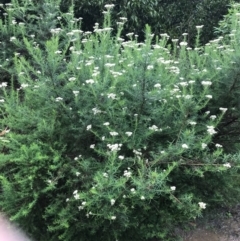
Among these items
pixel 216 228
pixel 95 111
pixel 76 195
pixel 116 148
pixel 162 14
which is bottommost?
pixel 216 228

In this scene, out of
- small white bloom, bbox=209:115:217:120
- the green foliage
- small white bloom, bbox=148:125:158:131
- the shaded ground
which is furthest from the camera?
the green foliage

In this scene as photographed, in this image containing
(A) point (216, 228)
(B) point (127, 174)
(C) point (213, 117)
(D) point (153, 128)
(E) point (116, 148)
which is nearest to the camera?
(B) point (127, 174)

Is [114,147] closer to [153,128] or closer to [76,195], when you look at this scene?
[153,128]

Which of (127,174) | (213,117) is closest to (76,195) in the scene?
(127,174)

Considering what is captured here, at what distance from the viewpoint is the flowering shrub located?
3.83 m

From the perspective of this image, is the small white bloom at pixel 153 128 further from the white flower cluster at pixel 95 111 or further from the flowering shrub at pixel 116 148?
the white flower cluster at pixel 95 111

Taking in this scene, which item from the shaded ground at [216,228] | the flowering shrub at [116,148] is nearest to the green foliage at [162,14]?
the flowering shrub at [116,148]

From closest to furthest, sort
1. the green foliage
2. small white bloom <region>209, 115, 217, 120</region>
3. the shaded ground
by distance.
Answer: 1. small white bloom <region>209, 115, 217, 120</region>
2. the shaded ground
3. the green foliage

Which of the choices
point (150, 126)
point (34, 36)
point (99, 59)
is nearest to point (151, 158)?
point (150, 126)

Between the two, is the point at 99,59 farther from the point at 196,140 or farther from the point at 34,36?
the point at 34,36

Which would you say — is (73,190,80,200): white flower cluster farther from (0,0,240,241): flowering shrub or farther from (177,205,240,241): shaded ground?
(177,205,240,241): shaded ground

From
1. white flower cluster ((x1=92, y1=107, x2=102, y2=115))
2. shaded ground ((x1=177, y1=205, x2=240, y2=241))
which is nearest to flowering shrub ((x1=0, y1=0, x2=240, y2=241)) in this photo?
white flower cluster ((x1=92, y1=107, x2=102, y2=115))

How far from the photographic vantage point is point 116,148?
3740 millimetres

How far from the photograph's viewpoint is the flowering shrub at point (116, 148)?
3.83m
